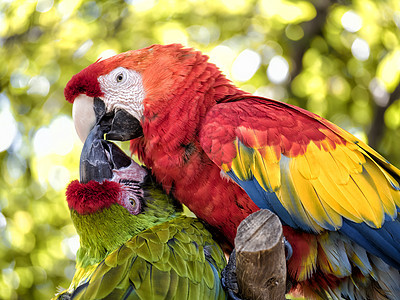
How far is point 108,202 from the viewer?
1.82 m

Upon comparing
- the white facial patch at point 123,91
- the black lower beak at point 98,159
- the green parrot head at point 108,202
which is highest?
the white facial patch at point 123,91

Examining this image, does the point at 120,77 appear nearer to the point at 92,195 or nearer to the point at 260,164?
the point at 92,195

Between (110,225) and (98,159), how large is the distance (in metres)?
0.30

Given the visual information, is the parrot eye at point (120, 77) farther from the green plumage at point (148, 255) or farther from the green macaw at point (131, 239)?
the green plumage at point (148, 255)

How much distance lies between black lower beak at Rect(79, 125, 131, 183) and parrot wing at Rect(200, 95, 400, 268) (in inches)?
17.4

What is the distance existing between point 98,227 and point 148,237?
0.26 metres

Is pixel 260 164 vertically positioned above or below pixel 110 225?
above

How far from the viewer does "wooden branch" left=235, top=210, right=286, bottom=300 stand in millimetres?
1315

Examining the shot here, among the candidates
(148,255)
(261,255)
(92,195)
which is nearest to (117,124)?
(92,195)

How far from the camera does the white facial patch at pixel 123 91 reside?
80.4 inches

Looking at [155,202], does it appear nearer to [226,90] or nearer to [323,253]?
[226,90]

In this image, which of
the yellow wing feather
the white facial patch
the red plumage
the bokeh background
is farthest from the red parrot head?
the bokeh background

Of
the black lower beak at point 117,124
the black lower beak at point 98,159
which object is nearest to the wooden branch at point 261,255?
the black lower beak at point 98,159

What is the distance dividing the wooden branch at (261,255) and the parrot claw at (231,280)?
0.53 ft
